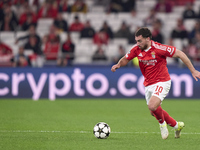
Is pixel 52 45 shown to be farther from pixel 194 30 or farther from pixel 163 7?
pixel 163 7

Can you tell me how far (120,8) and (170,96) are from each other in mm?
5673

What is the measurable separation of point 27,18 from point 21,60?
3678mm

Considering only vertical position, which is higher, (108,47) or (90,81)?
(108,47)

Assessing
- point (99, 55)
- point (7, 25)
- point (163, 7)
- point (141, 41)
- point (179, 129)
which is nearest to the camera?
point (141, 41)

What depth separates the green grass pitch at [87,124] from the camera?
7.05 metres

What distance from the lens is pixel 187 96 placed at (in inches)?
589

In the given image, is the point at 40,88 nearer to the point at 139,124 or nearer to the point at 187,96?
the point at 187,96

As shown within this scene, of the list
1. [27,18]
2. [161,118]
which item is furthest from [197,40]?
[161,118]

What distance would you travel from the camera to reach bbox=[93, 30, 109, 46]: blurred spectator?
17.2 metres

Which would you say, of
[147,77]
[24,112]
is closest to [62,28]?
[24,112]

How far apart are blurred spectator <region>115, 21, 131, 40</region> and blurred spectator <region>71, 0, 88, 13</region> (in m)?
2.27

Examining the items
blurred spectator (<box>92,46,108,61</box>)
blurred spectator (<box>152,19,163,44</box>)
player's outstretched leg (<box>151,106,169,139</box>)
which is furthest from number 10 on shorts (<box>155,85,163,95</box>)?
blurred spectator (<box>152,19,163,44</box>)

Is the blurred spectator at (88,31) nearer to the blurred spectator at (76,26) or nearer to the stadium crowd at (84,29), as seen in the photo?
the stadium crowd at (84,29)

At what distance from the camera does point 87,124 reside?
960 centimetres
